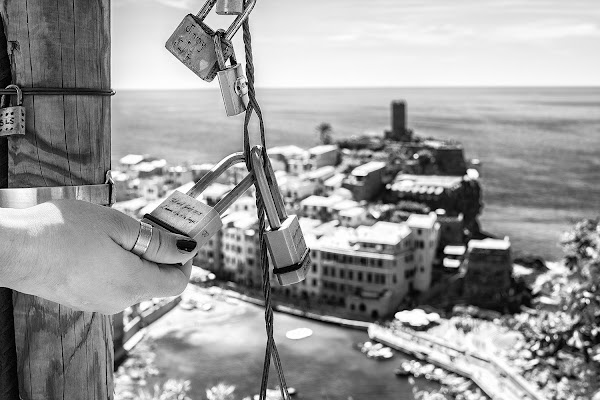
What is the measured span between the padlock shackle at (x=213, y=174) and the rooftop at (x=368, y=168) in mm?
23572

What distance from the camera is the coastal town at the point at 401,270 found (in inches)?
595

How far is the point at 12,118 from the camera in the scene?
3.22 ft

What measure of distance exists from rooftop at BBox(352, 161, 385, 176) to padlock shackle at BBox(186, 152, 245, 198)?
2357 cm

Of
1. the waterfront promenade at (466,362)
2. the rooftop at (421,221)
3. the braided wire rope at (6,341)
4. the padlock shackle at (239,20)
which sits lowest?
the waterfront promenade at (466,362)

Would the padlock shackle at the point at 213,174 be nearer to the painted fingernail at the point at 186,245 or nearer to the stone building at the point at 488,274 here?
the painted fingernail at the point at 186,245

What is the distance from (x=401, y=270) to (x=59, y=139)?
59.3 feet

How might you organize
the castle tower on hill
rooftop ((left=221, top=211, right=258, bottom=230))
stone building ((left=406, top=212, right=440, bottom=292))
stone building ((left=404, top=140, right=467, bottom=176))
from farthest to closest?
the castle tower on hill
stone building ((left=404, top=140, right=467, bottom=176))
rooftop ((left=221, top=211, right=258, bottom=230))
stone building ((left=406, top=212, right=440, bottom=292))

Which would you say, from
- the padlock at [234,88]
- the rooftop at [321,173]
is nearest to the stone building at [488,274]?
the rooftop at [321,173]

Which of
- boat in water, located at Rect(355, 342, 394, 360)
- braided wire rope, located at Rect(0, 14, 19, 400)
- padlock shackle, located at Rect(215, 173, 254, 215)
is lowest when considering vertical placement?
boat in water, located at Rect(355, 342, 394, 360)

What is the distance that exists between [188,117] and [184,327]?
74942mm

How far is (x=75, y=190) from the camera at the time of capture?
1.02 m

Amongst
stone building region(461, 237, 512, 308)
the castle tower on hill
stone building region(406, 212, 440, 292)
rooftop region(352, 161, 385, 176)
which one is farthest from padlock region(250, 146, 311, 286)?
the castle tower on hill

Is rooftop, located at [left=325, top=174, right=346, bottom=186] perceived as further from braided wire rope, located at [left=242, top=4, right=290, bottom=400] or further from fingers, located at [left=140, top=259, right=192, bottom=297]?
fingers, located at [left=140, top=259, right=192, bottom=297]

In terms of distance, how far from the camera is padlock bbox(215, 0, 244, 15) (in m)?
0.99
